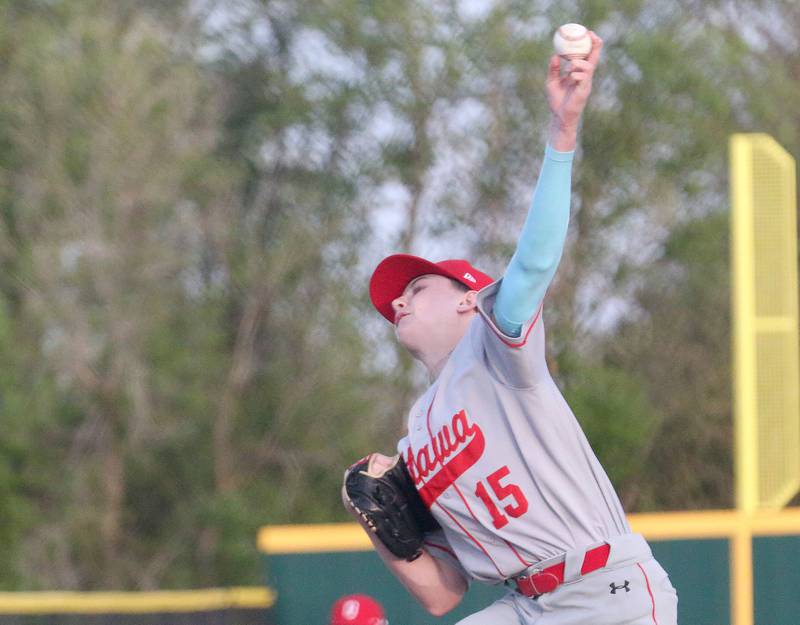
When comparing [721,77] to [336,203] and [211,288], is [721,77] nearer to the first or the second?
[336,203]

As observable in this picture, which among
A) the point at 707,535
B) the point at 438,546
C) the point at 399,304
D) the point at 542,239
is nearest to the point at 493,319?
the point at 542,239

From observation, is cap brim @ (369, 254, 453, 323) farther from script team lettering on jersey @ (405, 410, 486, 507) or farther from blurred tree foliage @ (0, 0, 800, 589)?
blurred tree foliage @ (0, 0, 800, 589)

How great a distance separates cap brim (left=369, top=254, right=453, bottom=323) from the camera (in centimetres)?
304

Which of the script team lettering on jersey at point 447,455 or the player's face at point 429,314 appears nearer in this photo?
the script team lettering on jersey at point 447,455

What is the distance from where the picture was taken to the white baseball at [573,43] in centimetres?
234

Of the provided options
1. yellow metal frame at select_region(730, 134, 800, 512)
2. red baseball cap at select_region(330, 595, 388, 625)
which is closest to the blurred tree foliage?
yellow metal frame at select_region(730, 134, 800, 512)

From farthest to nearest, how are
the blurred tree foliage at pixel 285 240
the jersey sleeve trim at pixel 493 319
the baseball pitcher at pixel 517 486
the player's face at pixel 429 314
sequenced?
1. the blurred tree foliage at pixel 285 240
2. the player's face at pixel 429 314
3. the baseball pitcher at pixel 517 486
4. the jersey sleeve trim at pixel 493 319

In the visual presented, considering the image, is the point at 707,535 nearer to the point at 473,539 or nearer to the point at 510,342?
the point at 473,539

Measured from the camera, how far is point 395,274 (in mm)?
3088

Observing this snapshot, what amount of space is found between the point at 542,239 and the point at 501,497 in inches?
23.9

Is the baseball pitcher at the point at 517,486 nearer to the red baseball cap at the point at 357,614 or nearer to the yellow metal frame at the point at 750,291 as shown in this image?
the red baseball cap at the point at 357,614

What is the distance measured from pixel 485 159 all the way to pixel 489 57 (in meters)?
1.21

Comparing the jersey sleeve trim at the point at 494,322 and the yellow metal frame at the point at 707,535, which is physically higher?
the jersey sleeve trim at the point at 494,322

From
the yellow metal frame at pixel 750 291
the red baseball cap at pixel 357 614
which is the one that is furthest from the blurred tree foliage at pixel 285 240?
the red baseball cap at pixel 357 614
